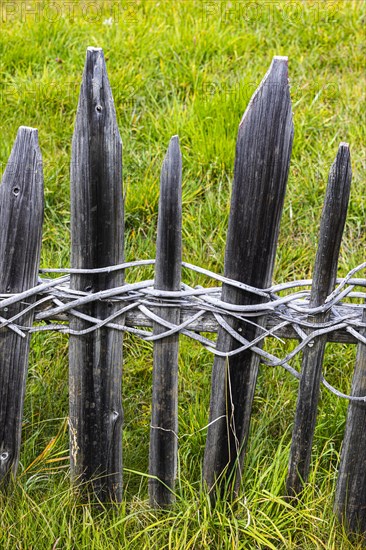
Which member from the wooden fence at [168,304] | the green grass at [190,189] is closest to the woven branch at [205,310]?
the wooden fence at [168,304]

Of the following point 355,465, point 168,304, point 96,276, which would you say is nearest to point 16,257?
point 96,276

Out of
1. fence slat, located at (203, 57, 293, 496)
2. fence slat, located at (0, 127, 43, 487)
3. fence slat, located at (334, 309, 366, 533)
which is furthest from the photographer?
fence slat, located at (334, 309, 366, 533)

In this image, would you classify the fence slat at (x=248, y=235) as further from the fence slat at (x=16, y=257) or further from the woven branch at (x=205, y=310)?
the fence slat at (x=16, y=257)

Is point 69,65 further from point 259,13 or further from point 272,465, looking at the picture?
point 272,465

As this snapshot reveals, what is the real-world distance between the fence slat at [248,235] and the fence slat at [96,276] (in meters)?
0.30

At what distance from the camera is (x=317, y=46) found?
4.19 metres

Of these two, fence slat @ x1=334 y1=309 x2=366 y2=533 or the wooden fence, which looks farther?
fence slat @ x1=334 y1=309 x2=366 y2=533

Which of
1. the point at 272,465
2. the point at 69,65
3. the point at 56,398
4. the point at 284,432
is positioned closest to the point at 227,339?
the point at 272,465

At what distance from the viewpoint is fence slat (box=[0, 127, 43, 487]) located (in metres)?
1.88

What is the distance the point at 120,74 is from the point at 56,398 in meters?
2.10

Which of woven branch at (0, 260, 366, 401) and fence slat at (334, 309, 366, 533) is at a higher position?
woven branch at (0, 260, 366, 401)

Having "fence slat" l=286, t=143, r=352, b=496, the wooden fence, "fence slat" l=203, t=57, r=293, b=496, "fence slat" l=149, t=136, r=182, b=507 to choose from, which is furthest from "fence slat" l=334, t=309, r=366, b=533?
"fence slat" l=149, t=136, r=182, b=507

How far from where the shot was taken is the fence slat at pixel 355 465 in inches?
79.2

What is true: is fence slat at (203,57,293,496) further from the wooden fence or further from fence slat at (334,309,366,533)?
fence slat at (334,309,366,533)
